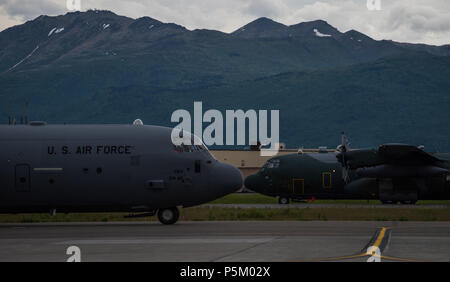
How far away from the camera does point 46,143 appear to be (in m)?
30.7

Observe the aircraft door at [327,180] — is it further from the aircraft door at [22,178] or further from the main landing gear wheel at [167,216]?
the aircraft door at [22,178]

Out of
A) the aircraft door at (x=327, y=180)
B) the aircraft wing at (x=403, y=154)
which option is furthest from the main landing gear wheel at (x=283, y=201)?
the aircraft wing at (x=403, y=154)

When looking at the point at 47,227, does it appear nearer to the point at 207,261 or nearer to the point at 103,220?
the point at 103,220

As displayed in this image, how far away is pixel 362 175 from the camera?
4300 cm

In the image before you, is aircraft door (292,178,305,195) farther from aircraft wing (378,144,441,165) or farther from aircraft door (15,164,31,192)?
aircraft door (15,164,31,192)

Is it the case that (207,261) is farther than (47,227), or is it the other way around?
(47,227)

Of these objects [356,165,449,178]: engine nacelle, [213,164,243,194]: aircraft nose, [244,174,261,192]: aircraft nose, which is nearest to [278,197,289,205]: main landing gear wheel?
[244,174,261,192]: aircraft nose

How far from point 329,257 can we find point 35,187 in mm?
16491

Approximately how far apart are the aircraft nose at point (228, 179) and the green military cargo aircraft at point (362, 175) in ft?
40.4

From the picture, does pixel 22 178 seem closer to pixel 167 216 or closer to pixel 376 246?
pixel 167 216

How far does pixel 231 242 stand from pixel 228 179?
8989 mm

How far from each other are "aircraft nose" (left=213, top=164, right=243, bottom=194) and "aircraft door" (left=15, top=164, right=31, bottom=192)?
819 cm

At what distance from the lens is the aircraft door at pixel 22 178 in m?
30.2
